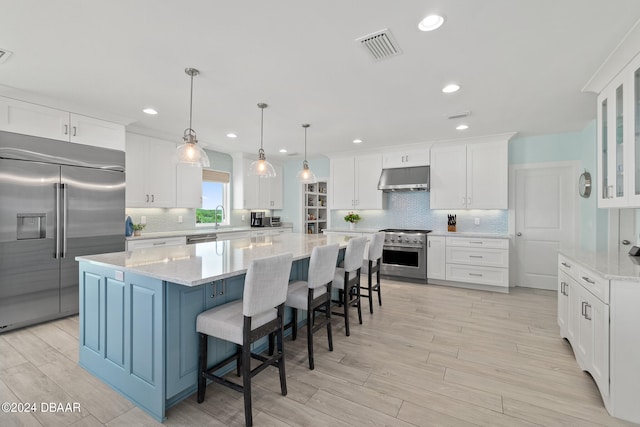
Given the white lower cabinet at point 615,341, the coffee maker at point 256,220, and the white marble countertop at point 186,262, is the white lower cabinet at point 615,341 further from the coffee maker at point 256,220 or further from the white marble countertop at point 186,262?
the coffee maker at point 256,220

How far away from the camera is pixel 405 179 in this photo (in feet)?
17.8

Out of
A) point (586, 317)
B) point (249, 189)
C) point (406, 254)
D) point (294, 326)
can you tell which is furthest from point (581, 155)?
point (249, 189)

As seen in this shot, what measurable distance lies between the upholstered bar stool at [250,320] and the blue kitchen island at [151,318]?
11cm

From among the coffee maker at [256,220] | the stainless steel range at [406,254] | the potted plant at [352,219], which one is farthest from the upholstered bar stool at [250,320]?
the coffee maker at [256,220]

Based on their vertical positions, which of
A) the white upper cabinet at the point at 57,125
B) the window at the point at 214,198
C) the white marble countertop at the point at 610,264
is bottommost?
the white marble countertop at the point at 610,264

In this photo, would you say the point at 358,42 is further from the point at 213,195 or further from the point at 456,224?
the point at 213,195

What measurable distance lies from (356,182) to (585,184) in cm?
355

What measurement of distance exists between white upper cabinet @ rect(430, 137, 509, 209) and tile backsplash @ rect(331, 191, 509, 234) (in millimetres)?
302

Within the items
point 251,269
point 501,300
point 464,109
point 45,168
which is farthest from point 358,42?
point 501,300

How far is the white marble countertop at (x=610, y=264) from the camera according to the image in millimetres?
1808

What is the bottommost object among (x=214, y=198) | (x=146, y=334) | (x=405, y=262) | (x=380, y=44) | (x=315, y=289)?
(x=405, y=262)

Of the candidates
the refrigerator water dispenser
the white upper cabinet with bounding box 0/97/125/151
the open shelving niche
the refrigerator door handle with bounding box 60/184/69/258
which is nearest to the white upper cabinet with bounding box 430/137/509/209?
the open shelving niche

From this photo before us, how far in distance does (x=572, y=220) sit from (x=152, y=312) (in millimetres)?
5670

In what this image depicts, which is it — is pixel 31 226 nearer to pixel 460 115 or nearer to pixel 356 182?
pixel 356 182
